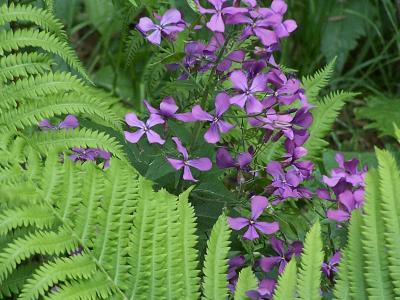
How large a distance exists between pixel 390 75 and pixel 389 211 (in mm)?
2491

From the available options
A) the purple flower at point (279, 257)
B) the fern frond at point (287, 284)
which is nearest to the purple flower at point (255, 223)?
the purple flower at point (279, 257)

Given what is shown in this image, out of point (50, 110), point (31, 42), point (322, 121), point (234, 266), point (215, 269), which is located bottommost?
point (234, 266)

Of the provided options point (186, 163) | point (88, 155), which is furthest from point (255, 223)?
point (88, 155)

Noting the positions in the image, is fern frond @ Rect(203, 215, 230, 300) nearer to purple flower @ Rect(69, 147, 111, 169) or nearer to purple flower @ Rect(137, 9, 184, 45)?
purple flower @ Rect(69, 147, 111, 169)

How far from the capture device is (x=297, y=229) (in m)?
2.11

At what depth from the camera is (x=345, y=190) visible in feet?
6.29

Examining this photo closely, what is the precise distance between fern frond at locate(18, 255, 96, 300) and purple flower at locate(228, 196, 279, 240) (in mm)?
419

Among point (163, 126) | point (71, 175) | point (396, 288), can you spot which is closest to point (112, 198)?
point (71, 175)

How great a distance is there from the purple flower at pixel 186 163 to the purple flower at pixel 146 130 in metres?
0.05

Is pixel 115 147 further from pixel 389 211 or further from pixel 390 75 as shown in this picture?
pixel 390 75

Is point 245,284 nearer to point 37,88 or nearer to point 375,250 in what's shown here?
point 375,250

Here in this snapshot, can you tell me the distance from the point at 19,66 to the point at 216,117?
1.85ft

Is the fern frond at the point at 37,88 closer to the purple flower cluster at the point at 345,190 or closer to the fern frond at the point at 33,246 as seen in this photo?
the fern frond at the point at 33,246

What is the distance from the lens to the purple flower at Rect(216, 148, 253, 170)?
6.00ft
